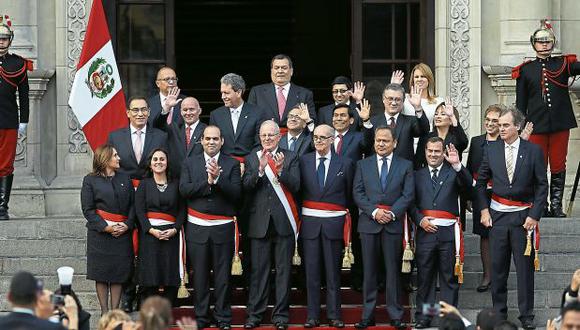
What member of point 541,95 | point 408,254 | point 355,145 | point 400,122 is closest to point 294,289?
point 408,254

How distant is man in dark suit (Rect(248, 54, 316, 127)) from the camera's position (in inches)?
679

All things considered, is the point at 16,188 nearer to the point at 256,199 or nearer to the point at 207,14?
the point at 256,199

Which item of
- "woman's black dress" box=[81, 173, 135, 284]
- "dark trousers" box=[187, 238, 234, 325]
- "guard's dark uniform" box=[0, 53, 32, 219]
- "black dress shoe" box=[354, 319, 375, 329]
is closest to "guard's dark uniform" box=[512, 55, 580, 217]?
"black dress shoe" box=[354, 319, 375, 329]

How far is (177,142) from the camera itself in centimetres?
1688

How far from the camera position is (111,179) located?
16.2m

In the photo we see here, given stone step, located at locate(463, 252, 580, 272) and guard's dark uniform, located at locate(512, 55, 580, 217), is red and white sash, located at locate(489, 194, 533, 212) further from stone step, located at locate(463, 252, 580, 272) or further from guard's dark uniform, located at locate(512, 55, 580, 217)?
guard's dark uniform, located at locate(512, 55, 580, 217)

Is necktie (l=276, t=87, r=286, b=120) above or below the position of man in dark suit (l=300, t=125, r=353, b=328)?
above

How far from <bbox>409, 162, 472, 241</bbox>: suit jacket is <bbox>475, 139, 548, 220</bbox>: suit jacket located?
21 centimetres

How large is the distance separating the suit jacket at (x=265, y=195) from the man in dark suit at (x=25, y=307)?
18.4 ft

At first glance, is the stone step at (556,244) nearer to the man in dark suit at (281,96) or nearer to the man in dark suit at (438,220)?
the man in dark suit at (438,220)

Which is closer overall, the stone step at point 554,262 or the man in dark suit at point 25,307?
the man in dark suit at point 25,307

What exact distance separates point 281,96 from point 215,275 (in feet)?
7.02

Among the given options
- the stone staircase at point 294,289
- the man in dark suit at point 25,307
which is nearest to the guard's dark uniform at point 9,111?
the stone staircase at point 294,289

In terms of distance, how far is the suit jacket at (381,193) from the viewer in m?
16.2
